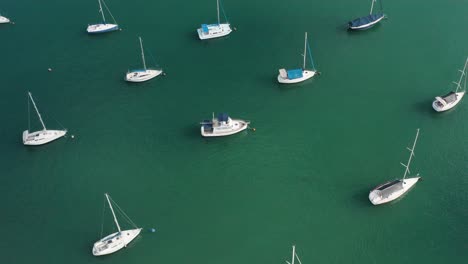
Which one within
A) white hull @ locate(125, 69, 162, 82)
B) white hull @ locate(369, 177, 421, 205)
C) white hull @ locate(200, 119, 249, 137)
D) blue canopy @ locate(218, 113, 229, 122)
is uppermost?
white hull @ locate(125, 69, 162, 82)

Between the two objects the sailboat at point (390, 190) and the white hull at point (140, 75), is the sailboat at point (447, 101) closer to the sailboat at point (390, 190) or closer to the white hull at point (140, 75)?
the sailboat at point (390, 190)

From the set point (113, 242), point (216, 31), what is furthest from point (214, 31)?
point (113, 242)

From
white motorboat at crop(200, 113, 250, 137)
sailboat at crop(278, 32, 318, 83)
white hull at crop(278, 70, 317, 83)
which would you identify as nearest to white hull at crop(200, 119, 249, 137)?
white motorboat at crop(200, 113, 250, 137)

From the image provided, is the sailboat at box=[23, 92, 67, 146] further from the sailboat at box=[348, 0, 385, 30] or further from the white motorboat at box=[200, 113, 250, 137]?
the sailboat at box=[348, 0, 385, 30]

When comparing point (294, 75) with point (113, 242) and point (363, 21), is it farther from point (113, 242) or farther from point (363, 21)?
point (113, 242)

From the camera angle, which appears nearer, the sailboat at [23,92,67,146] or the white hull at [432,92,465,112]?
the sailboat at [23,92,67,146]

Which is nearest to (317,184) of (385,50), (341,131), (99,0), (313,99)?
(341,131)
